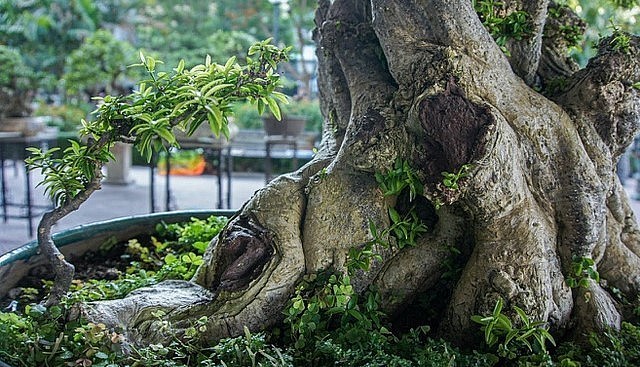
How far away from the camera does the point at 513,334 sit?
131 cm

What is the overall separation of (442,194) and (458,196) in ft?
0.12

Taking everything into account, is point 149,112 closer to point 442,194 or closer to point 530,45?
point 442,194

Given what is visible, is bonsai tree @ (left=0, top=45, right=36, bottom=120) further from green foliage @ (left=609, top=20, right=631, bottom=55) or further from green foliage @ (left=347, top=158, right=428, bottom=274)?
green foliage @ (left=609, top=20, right=631, bottom=55)

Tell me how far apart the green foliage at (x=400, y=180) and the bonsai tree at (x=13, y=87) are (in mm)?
4496

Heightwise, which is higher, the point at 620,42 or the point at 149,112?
the point at 620,42

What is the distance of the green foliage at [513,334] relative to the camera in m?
1.32

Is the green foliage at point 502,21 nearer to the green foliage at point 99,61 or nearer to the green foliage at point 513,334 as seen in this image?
the green foliage at point 513,334

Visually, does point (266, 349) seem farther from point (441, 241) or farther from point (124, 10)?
point (124, 10)

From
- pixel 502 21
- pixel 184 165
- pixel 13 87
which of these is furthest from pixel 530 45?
pixel 184 165

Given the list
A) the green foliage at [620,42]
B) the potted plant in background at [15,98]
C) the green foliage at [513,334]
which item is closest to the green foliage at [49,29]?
the potted plant in background at [15,98]

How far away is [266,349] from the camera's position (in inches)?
53.5

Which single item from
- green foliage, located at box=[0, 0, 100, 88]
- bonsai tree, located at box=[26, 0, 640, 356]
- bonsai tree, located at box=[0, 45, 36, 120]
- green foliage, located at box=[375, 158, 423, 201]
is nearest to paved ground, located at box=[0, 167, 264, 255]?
bonsai tree, located at box=[0, 45, 36, 120]

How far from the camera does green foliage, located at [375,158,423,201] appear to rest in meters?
1.43

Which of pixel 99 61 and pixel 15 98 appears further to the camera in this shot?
pixel 99 61
